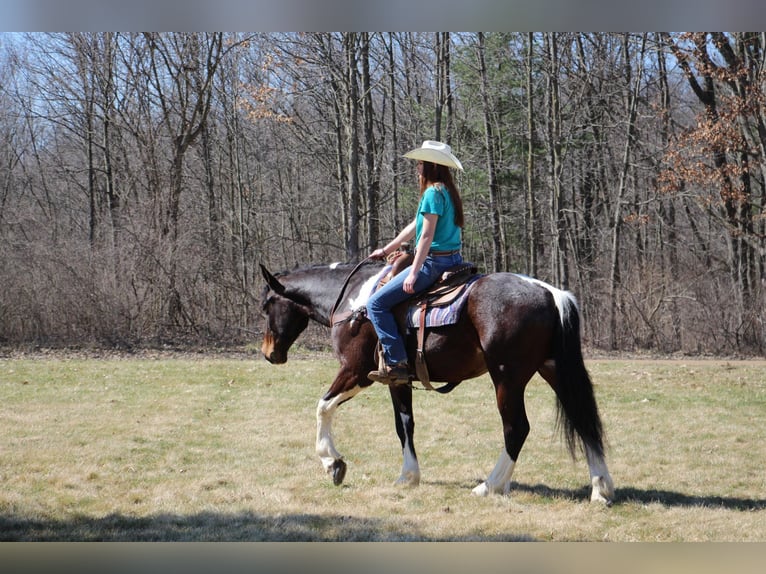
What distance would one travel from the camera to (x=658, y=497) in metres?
4.32

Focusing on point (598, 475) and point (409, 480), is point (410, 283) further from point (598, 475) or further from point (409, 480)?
point (598, 475)

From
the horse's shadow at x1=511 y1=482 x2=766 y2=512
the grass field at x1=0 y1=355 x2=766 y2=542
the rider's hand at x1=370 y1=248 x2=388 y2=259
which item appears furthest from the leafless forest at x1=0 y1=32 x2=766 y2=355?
the rider's hand at x1=370 y1=248 x2=388 y2=259

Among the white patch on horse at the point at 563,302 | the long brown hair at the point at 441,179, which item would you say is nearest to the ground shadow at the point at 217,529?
the white patch on horse at the point at 563,302

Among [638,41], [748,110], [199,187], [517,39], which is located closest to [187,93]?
[199,187]

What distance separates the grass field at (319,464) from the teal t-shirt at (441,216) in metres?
1.33

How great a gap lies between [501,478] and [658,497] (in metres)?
0.87

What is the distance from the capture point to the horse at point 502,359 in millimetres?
4059

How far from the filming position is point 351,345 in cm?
444

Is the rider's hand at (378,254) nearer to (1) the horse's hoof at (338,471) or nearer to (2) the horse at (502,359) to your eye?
(2) the horse at (502,359)

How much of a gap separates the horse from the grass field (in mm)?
233

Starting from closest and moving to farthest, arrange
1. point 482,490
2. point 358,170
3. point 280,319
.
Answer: point 482,490, point 280,319, point 358,170

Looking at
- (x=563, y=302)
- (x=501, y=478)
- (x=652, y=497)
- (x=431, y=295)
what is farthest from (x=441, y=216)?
(x=652, y=497)

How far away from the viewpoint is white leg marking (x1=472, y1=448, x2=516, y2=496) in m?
4.17
